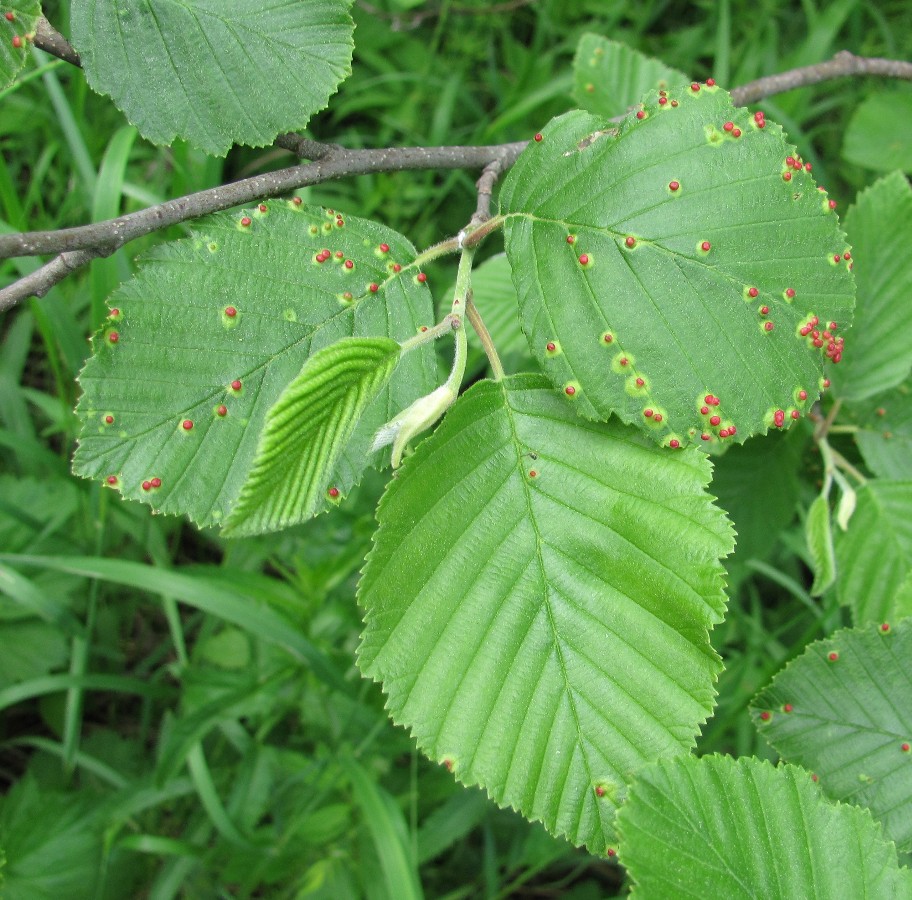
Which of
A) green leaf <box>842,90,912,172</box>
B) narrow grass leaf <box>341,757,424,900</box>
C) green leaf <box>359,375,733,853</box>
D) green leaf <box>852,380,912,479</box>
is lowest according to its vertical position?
narrow grass leaf <box>341,757,424,900</box>

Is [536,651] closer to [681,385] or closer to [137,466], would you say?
[681,385]

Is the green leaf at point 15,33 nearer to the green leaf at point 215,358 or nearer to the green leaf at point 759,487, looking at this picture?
the green leaf at point 215,358

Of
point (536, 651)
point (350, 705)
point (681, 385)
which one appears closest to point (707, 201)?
point (681, 385)

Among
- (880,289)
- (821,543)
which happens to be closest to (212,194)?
(821,543)

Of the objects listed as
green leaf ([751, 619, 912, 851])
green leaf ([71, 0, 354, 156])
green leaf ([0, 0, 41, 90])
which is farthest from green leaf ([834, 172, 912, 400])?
green leaf ([0, 0, 41, 90])

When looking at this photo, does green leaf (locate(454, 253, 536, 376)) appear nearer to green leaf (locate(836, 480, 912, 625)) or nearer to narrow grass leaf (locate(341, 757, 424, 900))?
green leaf (locate(836, 480, 912, 625))

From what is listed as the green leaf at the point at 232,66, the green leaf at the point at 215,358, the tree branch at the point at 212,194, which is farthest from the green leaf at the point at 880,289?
the green leaf at the point at 232,66

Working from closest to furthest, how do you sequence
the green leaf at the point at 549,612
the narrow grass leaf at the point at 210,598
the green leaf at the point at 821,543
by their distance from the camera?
the green leaf at the point at 549,612
the green leaf at the point at 821,543
the narrow grass leaf at the point at 210,598
